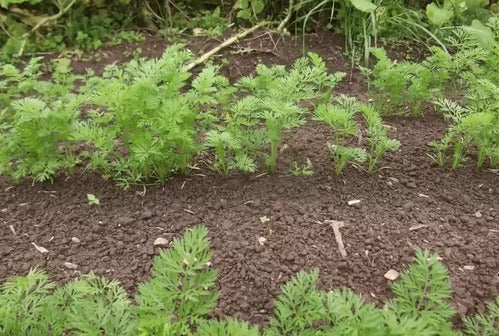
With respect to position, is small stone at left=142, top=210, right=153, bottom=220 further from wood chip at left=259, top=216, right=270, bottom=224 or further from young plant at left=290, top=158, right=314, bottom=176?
young plant at left=290, top=158, right=314, bottom=176

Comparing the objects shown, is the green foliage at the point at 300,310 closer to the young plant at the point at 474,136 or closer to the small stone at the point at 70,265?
the small stone at the point at 70,265

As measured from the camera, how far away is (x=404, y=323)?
1.57 m

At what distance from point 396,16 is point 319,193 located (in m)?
2.08

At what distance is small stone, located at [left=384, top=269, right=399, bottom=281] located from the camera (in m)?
2.20

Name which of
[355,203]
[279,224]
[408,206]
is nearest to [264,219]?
[279,224]

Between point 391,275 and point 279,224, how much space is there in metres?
0.50

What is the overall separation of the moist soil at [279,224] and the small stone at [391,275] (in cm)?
2

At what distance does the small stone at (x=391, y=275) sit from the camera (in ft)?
7.21

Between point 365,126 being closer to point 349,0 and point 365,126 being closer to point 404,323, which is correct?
point 349,0

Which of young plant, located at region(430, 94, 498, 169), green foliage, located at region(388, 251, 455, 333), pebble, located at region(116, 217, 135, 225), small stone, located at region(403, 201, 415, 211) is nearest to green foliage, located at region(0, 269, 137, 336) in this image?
pebble, located at region(116, 217, 135, 225)

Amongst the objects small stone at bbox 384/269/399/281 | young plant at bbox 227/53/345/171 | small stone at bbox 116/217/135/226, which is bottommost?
small stone at bbox 116/217/135/226

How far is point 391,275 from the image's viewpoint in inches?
86.9

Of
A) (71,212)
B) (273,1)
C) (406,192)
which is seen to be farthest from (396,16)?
(71,212)

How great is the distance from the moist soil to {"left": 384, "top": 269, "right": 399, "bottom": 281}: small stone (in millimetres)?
19
